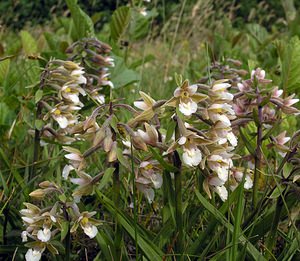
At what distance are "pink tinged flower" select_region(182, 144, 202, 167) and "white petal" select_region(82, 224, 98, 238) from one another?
→ 0.82ft

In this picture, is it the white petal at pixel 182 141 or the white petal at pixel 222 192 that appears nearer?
the white petal at pixel 182 141

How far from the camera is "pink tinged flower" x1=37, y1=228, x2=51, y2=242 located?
1.28m

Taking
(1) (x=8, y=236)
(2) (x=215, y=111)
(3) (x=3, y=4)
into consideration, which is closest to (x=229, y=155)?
(2) (x=215, y=111)

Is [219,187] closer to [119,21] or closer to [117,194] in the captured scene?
[117,194]

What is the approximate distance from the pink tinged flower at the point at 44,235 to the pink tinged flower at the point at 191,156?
318 mm

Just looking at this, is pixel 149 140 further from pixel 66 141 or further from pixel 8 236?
pixel 66 141

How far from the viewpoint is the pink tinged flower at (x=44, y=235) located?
128 cm

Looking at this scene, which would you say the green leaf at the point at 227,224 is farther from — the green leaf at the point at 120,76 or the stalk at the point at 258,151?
the green leaf at the point at 120,76

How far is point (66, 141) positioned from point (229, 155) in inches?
28.4

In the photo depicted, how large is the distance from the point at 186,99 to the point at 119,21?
5.13 feet

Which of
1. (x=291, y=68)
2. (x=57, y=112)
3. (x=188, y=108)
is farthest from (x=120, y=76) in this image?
(x=188, y=108)

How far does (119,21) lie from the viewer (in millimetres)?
2715

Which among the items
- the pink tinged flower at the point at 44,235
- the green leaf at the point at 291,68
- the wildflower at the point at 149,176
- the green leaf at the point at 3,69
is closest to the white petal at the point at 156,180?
the wildflower at the point at 149,176

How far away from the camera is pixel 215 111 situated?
126cm
